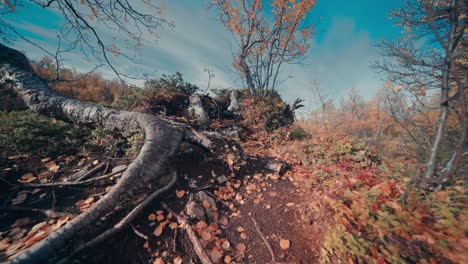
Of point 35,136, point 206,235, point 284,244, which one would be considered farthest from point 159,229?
point 35,136

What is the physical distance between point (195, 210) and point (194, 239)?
40 centimetres

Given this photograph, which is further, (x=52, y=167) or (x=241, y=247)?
(x=52, y=167)

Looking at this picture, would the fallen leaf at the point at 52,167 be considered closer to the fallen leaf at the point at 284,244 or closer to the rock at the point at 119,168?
the rock at the point at 119,168

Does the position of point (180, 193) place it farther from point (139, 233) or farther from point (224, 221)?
point (224, 221)

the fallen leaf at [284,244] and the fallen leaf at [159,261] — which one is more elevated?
the fallen leaf at [284,244]

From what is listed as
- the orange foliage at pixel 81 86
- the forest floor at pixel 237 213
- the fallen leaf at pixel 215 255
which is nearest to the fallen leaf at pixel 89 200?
the forest floor at pixel 237 213

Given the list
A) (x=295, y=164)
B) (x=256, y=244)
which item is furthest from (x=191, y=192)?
(x=295, y=164)

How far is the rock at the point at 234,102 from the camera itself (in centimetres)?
761

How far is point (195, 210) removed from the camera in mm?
2170

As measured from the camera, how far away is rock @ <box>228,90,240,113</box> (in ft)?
25.0

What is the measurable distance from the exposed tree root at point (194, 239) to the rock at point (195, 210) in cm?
13

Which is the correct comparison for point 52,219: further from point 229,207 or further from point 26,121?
point 26,121

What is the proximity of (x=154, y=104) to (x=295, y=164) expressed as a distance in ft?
17.1

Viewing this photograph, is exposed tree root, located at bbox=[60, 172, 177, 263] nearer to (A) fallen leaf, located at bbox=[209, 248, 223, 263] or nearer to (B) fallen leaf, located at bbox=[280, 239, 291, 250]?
(A) fallen leaf, located at bbox=[209, 248, 223, 263]
